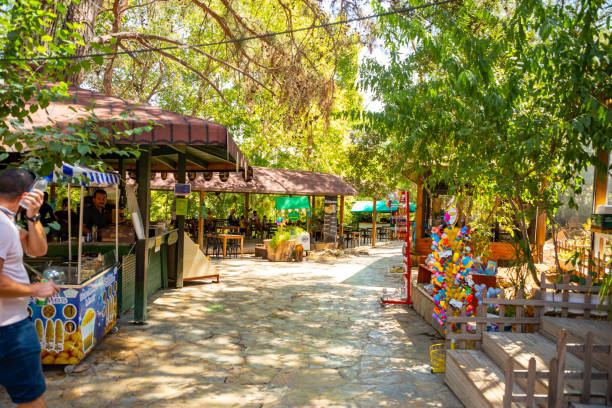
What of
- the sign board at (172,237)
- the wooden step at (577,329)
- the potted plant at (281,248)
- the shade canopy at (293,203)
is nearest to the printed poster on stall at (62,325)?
the sign board at (172,237)

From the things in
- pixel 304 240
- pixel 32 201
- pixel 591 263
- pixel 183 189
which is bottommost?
pixel 304 240

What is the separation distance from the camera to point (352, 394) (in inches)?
176

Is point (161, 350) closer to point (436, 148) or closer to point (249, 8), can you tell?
point (436, 148)

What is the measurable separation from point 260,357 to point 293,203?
520 inches

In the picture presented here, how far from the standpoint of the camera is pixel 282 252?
15.1 meters

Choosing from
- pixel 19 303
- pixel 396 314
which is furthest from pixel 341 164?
pixel 19 303

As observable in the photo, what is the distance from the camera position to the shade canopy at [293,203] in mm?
18484

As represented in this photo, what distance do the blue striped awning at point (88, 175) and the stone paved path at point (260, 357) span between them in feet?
6.37

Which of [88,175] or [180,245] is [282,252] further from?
[88,175]

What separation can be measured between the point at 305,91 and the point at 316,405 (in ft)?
21.1

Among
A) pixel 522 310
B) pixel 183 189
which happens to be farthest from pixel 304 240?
pixel 522 310

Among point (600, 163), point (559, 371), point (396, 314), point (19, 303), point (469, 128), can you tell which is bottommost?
point (396, 314)

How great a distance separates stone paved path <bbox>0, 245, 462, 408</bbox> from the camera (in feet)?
14.2

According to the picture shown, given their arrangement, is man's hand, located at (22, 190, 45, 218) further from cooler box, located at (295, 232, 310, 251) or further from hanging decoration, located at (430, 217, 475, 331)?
cooler box, located at (295, 232, 310, 251)
